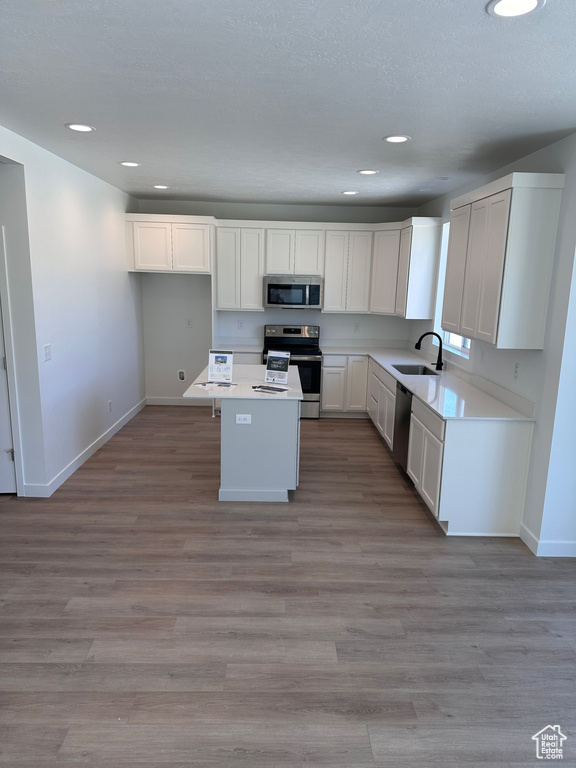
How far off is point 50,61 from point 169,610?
8.68 feet

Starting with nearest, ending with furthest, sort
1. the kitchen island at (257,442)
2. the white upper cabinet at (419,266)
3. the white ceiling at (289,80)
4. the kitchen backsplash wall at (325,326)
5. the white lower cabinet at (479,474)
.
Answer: the white ceiling at (289,80) < the white lower cabinet at (479,474) < the kitchen island at (257,442) < the white upper cabinet at (419,266) < the kitchen backsplash wall at (325,326)

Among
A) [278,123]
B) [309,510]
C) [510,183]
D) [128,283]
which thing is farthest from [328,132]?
[128,283]

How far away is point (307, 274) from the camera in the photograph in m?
6.15

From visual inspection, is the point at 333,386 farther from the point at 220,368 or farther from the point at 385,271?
the point at 220,368

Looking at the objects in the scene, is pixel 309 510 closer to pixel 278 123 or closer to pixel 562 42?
pixel 278 123

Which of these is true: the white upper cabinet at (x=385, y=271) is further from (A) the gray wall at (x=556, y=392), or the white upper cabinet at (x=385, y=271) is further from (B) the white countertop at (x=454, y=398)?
(A) the gray wall at (x=556, y=392)

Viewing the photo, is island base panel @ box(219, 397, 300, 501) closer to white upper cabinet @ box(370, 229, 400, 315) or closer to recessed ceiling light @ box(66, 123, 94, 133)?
recessed ceiling light @ box(66, 123, 94, 133)

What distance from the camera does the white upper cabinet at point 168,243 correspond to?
5812mm

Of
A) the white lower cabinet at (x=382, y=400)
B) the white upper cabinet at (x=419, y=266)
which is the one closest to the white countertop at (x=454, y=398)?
the white lower cabinet at (x=382, y=400)

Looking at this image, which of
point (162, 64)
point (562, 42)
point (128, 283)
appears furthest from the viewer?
point (128, 283)

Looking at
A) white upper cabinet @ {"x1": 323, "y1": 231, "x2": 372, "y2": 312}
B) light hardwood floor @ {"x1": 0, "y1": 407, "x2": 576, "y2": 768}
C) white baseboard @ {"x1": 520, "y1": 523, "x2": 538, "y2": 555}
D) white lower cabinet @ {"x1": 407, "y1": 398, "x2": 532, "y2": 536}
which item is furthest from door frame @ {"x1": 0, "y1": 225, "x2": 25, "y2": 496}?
white baseboard @ {"x1": 520, "y1": 523, "x2": 538, "y2": 555}

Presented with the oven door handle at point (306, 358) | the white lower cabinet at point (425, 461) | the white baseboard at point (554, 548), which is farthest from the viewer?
the oven door handle at point (306, 358)

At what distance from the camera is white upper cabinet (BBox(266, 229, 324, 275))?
19.8 feet

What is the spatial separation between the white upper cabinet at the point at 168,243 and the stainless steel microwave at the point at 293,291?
782 millimetres
